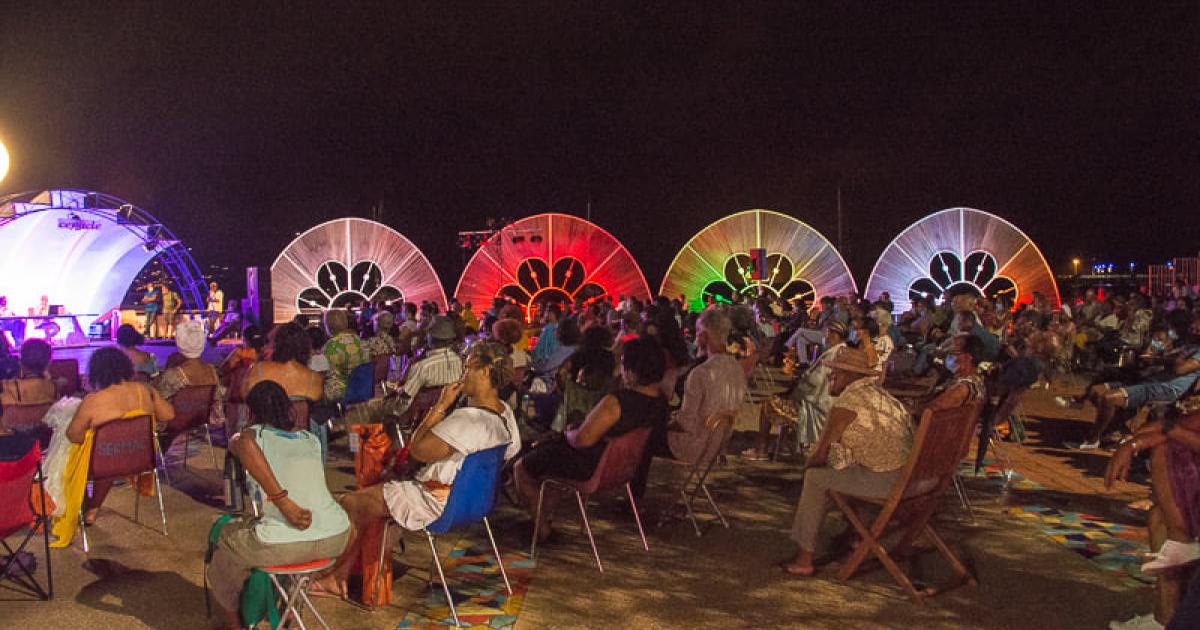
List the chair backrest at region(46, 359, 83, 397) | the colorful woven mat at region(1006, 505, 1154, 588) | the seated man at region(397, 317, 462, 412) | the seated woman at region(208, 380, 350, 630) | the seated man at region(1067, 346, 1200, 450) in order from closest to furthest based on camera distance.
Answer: the seated woman at region(208, 380, 350, 630) → the colorful woven mat at region(1006, 505, 1154, 588) → the seated man at region(397, 317, 462, 412) → the seated man at region(1067, 346, 1200, 450) → the chair backrest at region(46, 359, 83, 397)

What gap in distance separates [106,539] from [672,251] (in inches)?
1276

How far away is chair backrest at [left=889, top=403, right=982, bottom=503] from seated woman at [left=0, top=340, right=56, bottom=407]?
217 inches

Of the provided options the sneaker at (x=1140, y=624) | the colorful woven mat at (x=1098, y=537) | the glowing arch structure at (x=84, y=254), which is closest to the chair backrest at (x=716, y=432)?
the colorful woven mat at (x=1098, y=537)

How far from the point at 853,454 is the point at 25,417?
5315 mm

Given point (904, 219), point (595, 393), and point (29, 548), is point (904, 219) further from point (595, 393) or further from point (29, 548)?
point (29, 548)

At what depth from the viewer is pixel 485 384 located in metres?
4.48

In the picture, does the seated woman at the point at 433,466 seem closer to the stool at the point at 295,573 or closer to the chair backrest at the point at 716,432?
the stool at the point at 295,573

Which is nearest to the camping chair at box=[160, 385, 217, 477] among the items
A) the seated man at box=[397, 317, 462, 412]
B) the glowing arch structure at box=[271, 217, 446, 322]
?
the seated man at box=[397, 317, 462, 412]

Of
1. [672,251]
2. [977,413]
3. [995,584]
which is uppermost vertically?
[672,251]

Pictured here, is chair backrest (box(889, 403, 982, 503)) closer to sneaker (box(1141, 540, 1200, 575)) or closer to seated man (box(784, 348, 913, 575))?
seated man (box(784, 348, 913, 575))

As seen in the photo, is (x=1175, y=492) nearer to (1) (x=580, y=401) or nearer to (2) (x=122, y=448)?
(1) (x=580, y=401)

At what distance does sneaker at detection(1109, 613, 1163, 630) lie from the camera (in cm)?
401

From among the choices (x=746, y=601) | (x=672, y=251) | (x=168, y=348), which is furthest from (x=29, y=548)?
(x=672, y=251)

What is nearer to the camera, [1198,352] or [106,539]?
[106,539]
